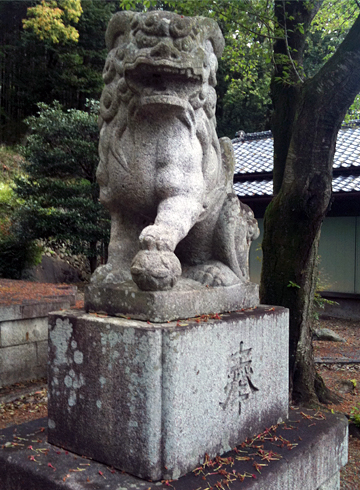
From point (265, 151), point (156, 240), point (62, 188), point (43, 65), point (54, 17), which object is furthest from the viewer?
point (43, 65)

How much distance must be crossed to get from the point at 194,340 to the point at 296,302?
2329mm

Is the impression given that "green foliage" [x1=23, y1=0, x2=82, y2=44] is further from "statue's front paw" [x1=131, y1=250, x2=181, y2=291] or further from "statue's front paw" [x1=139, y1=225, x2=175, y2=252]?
"statue's front paw" [x1=131, y1=250, x2=181, y2=291]

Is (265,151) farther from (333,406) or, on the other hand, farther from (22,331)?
(22,331)

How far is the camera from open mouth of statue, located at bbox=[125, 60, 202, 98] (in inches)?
78.7

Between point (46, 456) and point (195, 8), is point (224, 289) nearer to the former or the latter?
point (46, 456)

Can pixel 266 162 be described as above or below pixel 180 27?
above

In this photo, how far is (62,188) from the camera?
1019 cm

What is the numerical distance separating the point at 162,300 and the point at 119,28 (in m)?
1.33

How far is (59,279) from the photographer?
452 inches

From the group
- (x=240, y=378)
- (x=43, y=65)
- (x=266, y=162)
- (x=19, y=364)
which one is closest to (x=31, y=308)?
(x=19, y=364)

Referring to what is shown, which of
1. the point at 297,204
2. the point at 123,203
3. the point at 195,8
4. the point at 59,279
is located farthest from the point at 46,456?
the point at 59,279

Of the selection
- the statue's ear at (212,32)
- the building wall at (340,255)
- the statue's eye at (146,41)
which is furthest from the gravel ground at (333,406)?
the building wall at (340,255)

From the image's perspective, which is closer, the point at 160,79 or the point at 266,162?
the point at 160,79

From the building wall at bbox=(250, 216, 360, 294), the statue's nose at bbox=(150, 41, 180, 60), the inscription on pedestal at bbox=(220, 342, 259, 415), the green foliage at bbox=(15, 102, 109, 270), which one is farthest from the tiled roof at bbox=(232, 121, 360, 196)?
the statue's nose at bbox=(150, 41, 180, 60)
